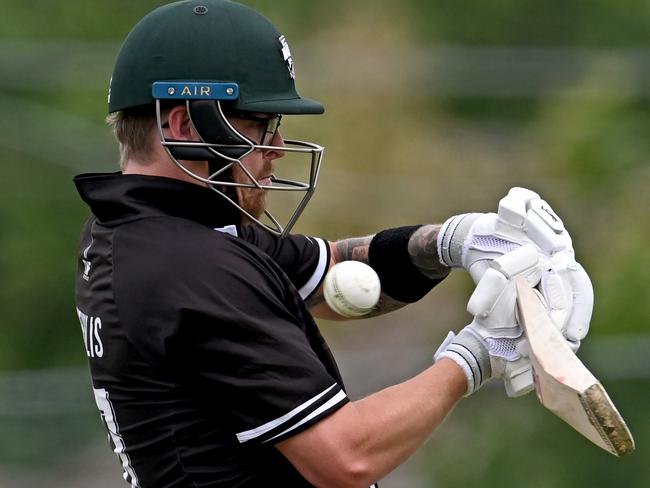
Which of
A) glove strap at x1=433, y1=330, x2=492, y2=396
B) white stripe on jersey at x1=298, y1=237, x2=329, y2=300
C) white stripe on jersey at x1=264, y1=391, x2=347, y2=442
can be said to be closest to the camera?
white stripe on jersey at x1=264, y1=391, x2=347, y2=442

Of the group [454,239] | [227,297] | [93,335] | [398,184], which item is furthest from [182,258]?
[398,184]

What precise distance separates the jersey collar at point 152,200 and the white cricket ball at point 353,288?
29 centimetres

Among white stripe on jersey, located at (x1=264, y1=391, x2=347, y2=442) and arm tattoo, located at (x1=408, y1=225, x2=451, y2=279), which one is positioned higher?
arm tattoo, located at (x1=408, y1=225, x2=451, y2=279)

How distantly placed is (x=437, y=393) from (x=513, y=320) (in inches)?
9.1

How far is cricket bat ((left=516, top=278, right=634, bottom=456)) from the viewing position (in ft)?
8.62

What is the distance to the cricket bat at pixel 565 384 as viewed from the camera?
2.63 metres

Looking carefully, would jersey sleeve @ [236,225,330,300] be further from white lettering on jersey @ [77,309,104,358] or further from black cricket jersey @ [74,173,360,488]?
white lettering on jersey @ [77,309,104,358]

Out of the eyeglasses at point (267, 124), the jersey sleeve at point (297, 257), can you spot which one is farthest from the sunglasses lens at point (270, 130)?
the jersey sleeve at point (297, 257)

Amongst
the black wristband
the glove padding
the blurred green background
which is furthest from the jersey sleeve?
the blurred green background

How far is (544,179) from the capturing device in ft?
22.2

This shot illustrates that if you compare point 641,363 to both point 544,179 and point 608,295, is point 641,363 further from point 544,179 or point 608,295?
point 544,179

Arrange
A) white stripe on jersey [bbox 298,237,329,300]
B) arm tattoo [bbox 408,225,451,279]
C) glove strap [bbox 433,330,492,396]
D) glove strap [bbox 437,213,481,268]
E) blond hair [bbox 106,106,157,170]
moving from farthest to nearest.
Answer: white stripe on jersey [bbox 298,237,329,300] < arm tattoo [bbox 408,225,451,279] < glove strap [bbox 437,213,481,268] < blond hair [bbox 106,106,157,170] < glove strap [bbox 433,330,492,396]

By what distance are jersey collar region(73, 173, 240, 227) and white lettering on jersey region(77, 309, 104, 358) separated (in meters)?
0.21

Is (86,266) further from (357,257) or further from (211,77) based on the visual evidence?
(357,257)
